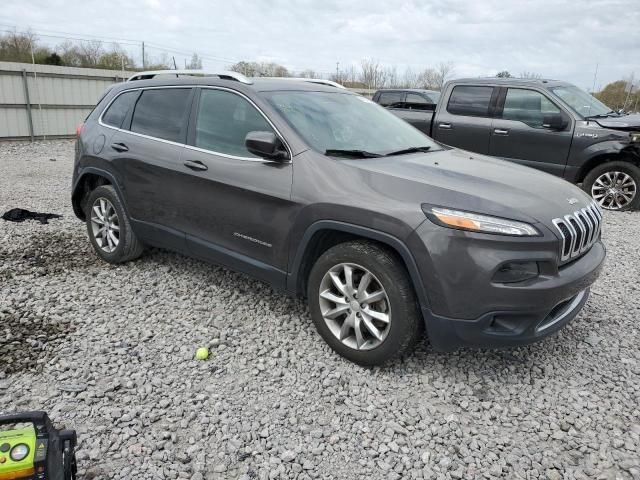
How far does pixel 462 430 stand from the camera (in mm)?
2645

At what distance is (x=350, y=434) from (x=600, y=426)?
1363 millimetres

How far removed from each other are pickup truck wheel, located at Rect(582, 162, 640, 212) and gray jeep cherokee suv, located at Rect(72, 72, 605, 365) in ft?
15.1

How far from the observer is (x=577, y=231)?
2863 mm

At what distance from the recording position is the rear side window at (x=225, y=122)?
138 inches

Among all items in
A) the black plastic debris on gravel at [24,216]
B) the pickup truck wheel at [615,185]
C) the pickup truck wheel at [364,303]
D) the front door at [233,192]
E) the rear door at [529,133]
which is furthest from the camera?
the rear door at [529,133]

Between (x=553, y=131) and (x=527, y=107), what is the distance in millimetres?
580

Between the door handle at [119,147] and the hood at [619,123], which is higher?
the hood at [619,123]

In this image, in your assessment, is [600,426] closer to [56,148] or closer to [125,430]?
[125,430]

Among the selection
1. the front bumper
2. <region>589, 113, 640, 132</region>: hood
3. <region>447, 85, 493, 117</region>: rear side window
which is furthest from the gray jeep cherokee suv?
<region>589, 113, 640, 132</region>: hood

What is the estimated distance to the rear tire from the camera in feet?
14.8

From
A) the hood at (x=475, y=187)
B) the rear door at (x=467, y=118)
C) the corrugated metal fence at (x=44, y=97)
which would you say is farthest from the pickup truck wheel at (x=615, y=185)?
the corrugated metal fence at (x=44, y=97)

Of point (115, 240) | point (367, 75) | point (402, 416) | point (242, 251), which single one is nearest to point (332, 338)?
point (402, 416)

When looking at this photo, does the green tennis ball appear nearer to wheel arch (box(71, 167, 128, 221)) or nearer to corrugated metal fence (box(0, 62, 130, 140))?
wheel arch (box(71, 167, 128, 221))

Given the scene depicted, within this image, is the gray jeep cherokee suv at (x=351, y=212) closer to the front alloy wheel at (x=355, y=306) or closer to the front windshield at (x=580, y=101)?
the front alloy wheel at (x=355, y=306)
